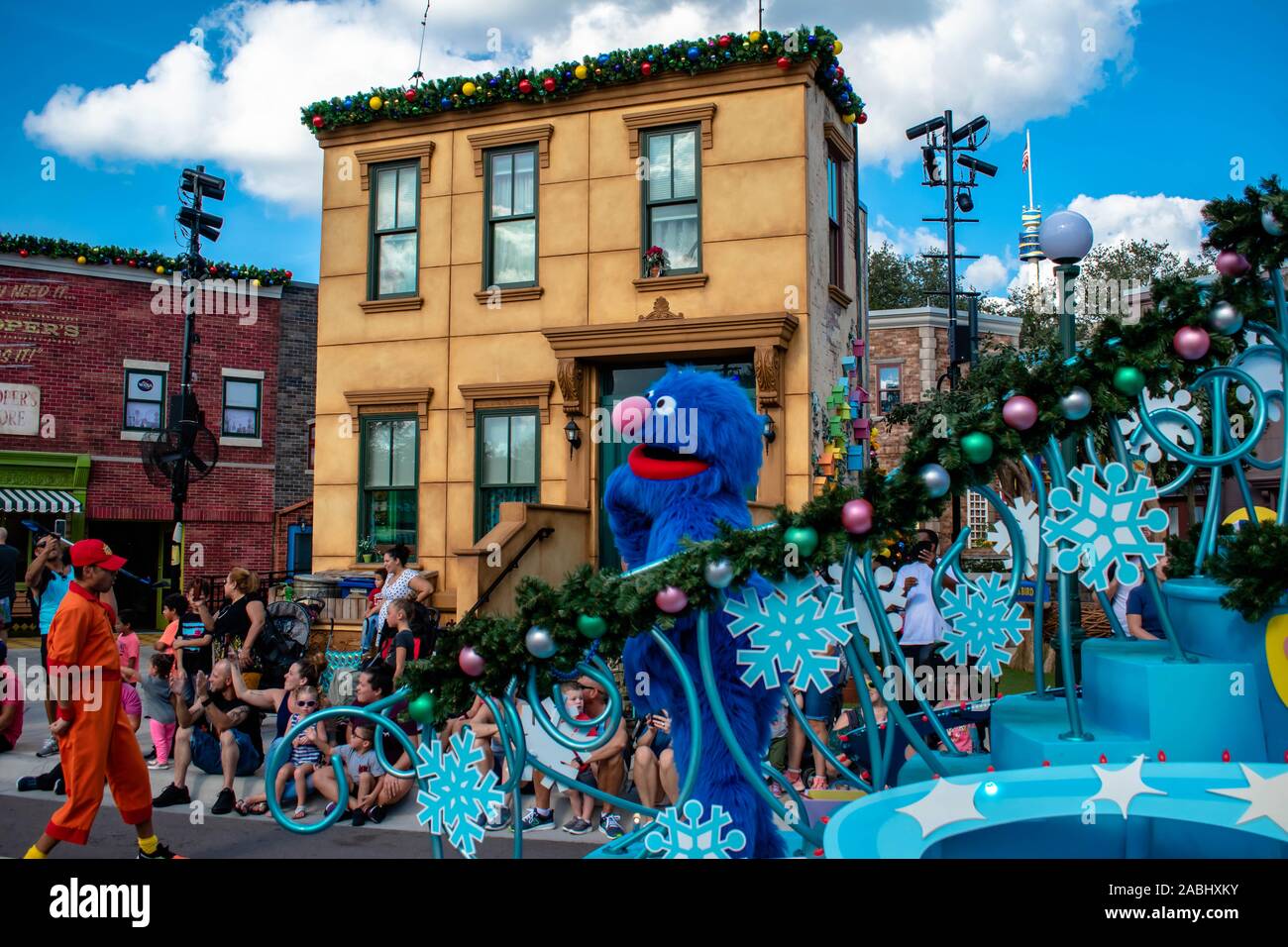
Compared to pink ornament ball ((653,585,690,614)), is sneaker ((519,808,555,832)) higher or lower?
lower

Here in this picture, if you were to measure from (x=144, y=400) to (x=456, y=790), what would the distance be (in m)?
19.8

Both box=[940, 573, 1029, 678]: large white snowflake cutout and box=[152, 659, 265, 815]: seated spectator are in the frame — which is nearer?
box=[940, 573, 1029, 678]: large white snowflake cutout

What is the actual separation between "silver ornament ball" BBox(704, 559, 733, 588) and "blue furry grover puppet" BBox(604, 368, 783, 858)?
70 centimetres

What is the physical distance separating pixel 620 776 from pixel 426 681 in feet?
12.0

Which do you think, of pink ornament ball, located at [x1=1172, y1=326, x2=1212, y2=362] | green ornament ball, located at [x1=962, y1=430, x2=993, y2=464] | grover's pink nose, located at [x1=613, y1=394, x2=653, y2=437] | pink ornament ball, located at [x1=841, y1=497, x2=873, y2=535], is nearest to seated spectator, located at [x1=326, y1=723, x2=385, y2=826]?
grover's pink nose, located at [x1=613, y1=394, x2=653, y2=437]

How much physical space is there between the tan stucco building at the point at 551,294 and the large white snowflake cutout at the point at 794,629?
6.67 metres

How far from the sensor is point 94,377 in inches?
784

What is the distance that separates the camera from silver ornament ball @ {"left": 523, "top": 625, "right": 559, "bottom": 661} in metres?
3.02

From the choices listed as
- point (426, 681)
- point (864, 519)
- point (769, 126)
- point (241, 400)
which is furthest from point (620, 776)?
point (241, 400)

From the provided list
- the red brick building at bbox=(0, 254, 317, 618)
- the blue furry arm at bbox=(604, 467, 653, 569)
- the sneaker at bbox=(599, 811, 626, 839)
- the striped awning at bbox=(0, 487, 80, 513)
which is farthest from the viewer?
the red brick building at bbox=(0, 254, 317, 618)

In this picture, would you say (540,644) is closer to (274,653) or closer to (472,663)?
(472,663)

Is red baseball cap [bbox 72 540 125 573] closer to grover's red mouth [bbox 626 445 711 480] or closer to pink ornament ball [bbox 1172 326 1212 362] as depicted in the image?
grover's red mouth [bbox 626 445 711 480]

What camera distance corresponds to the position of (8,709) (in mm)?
8375
